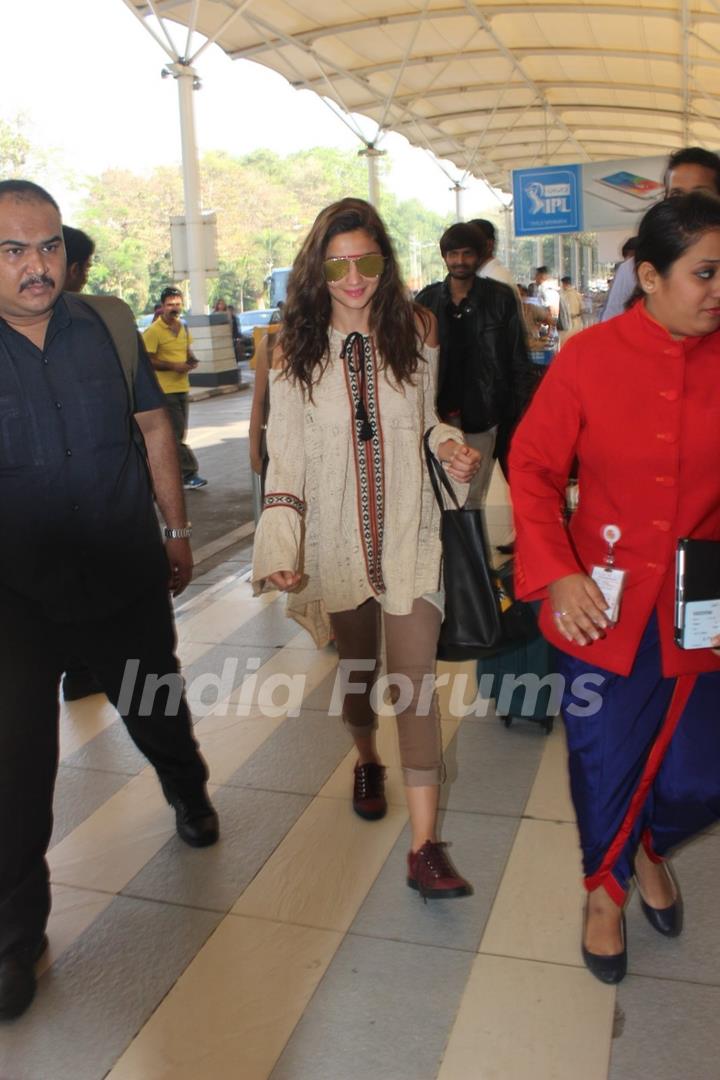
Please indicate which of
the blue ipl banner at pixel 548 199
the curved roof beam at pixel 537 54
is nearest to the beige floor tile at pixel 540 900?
the blue ipl banner at pixel 548 199

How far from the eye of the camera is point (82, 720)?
4.49 meters

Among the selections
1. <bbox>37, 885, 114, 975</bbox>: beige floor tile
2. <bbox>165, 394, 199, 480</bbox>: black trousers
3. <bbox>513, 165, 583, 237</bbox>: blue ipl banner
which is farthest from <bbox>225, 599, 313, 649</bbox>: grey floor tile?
<bbox>513, 165, 583, 237</bbox>: blue ipl banner

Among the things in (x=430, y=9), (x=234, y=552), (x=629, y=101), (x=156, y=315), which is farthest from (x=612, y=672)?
(x=629, y=101)

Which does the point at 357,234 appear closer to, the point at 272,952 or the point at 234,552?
the point at 272,952

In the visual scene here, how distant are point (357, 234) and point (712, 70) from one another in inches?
913

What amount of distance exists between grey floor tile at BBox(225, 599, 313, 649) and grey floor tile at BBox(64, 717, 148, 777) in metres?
1.20

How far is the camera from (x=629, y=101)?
28375 mm

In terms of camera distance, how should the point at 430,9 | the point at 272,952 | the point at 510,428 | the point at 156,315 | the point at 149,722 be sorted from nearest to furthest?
1. the point at 272,952
2. the point at 149,722
3. the point at 510,428
4. the point at 156,315
5. the point at 430,9

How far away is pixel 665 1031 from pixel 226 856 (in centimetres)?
144

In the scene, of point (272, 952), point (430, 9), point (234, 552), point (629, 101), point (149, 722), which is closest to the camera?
point (272, 952)

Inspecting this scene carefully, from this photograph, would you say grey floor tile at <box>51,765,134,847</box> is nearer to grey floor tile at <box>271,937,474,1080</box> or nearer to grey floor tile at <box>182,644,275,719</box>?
grey floor tile at <box>182,644,275,719</box>

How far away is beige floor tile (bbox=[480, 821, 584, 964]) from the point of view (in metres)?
2.74

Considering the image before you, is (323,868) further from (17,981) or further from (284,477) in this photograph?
(284,477)

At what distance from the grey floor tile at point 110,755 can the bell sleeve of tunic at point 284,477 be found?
1.44m
